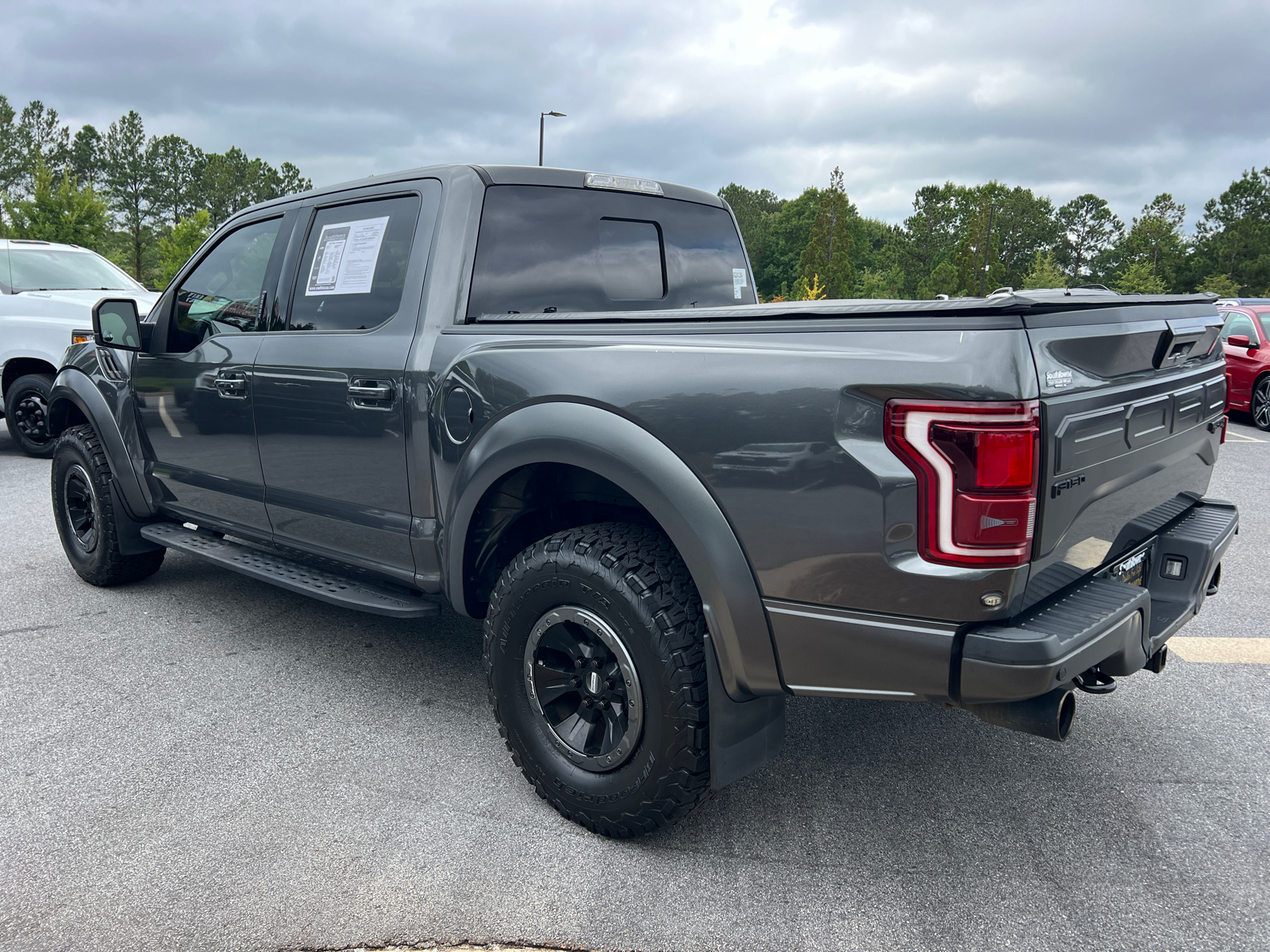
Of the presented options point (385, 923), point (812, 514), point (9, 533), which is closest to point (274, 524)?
point (385, 923)

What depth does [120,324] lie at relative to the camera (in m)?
4.07

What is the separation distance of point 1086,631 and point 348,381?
2.36m

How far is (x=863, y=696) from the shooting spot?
2.12 meters

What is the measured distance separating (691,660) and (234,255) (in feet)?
9.35

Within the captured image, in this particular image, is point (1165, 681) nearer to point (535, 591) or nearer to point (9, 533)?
point (535, 591)

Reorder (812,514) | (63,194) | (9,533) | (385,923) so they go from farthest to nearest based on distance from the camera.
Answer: (63,194), (9,533), (385,923), (812,514)

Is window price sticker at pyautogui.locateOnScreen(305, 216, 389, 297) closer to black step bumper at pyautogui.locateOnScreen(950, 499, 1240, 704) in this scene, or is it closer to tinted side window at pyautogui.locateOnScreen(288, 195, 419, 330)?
tinted side window at pyautogui.locateOnScreen(288, 195, 419, 330)

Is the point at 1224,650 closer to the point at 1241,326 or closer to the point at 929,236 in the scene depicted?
the point at 1241,326

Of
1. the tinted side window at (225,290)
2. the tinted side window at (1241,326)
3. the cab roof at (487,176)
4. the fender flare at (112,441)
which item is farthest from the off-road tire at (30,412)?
the tinted side window at (1241,326)

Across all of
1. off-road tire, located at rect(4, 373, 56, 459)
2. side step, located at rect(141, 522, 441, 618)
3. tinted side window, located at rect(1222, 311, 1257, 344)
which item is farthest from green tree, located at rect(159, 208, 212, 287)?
side step, located at rect(141, 522, 441, 618)

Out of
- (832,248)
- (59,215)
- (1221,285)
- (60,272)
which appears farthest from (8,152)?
(1221,285)

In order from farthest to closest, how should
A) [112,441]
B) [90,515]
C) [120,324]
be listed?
[90,515] < [112,441] < [120,324]

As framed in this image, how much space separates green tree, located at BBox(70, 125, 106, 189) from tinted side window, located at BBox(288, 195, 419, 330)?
76.0 m

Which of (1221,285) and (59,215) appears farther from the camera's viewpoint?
(1221,285)
